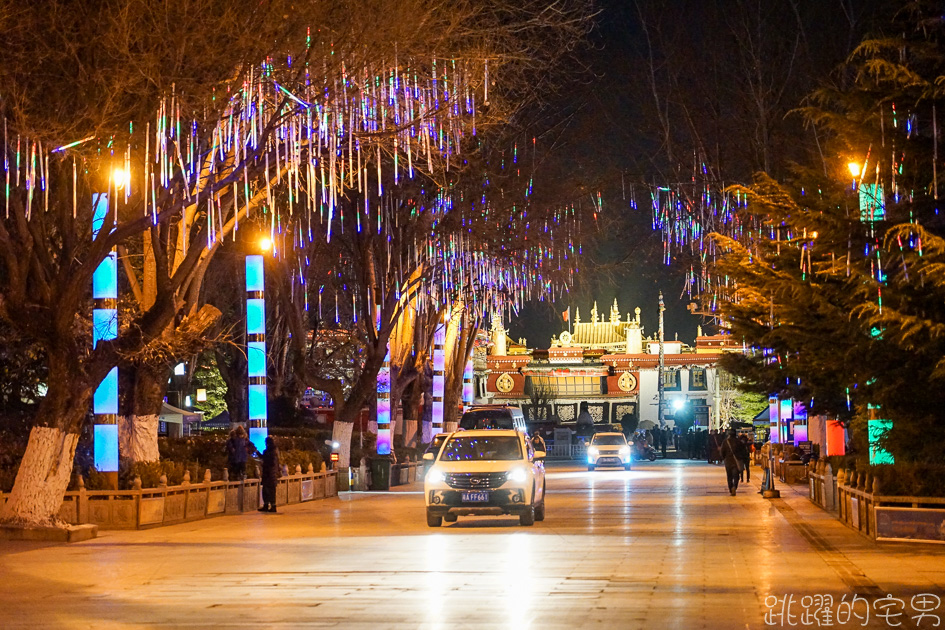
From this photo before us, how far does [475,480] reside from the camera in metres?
21.1

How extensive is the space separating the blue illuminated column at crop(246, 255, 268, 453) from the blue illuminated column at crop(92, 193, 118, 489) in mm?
5480

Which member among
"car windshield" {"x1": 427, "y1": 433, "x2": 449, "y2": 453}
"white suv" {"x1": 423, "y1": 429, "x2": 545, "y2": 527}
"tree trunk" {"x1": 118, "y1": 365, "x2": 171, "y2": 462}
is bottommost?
"white suv" {"x1": 423, "y1": 429, "x2": 545, "y2": 527}

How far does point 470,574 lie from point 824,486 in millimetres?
14193

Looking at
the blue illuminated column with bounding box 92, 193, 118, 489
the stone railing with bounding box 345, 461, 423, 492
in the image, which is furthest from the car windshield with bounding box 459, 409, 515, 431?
the blue illuminated column with bounding box 92, 193, 118, 489

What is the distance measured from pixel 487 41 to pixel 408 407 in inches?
1151

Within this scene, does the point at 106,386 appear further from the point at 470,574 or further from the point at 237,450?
the point at 470,574

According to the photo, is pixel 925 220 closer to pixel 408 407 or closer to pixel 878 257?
pixel 878 257

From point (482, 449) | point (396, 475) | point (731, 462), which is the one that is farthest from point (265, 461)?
point (396, 475)

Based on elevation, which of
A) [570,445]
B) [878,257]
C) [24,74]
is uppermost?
[24,74]

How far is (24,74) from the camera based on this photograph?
1714cm

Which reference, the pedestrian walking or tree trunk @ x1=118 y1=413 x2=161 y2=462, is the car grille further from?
the pedestrian walking

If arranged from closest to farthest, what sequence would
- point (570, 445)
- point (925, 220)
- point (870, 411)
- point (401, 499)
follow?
point (925, 220), point (870, 411), point (401, 499), point (570, 445)

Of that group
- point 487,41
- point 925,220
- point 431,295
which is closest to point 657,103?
point 431,295

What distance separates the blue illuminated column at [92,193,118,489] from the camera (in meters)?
21.5
